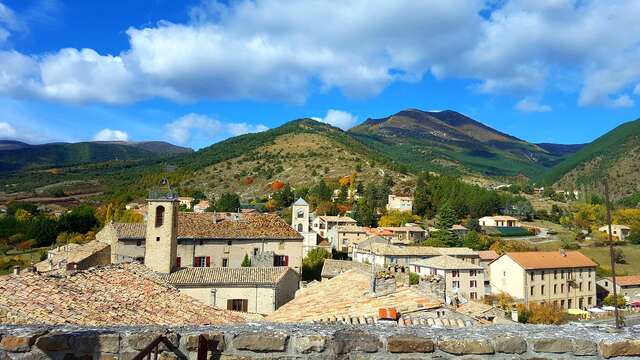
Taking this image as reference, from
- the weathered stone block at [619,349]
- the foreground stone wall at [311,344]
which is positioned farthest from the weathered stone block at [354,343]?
the weathered stone block at [619,349]

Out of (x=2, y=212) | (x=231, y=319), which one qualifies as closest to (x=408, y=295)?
(x=231, y=319)

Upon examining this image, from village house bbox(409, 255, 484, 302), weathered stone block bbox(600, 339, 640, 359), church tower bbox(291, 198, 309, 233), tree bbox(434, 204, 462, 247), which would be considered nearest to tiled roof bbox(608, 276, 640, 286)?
village house bbox(409, 255, 484, 302)

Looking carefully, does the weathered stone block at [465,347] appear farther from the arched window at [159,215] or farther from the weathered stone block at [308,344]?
the arched window at [159,215]

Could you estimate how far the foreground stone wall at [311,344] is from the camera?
409 centimetres

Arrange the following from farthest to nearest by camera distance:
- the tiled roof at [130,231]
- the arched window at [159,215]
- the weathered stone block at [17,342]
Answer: the tiled roof at [130,231] → the arched window at [159,215] → the weathered stone block at [17,342]

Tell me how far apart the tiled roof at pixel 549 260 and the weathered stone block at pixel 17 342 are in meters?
53.5

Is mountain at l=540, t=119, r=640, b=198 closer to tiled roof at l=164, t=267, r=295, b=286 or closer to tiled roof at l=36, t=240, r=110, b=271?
tiled roof at l=164, t=267, r=295, b=286

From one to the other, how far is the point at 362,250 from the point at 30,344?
186 ft

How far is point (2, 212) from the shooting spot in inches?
3735

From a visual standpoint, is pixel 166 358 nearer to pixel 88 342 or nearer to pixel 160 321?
pixel 88 342

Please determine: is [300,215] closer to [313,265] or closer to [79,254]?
[313,265]

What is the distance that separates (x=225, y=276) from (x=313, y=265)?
19035 millimetres

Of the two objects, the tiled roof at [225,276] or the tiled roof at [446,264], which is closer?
the tiled roof at [225,276]

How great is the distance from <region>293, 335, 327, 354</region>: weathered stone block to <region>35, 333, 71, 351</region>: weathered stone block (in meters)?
1.95
